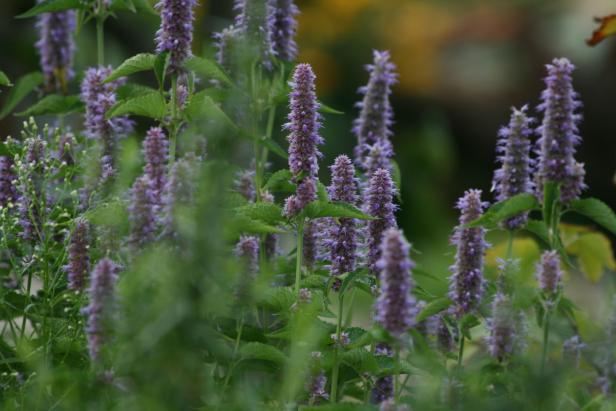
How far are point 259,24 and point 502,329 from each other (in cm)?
131

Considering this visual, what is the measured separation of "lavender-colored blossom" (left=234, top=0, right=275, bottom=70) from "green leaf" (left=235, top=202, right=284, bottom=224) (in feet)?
1.66

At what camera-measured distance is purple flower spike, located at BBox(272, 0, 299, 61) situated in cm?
405

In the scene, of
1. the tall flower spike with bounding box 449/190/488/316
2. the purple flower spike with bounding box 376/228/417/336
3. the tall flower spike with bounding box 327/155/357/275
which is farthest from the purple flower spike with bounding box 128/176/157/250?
the tall flower spike with bounding box 449/190/488/316

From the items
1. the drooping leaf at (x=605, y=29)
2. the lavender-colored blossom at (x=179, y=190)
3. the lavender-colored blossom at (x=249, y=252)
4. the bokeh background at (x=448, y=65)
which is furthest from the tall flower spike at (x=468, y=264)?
the bokeh background at (x=448, y=65)

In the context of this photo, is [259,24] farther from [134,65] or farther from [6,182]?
[6,182]

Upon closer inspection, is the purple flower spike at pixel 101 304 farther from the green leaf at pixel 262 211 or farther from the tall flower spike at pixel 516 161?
the tall flower spike at pixel 516 161

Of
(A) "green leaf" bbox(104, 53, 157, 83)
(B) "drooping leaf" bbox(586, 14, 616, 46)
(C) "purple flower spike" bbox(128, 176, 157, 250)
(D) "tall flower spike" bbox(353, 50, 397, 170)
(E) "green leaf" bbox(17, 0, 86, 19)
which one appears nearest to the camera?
(C) "purple flower spike" bbox(128, 176, 157, 250)

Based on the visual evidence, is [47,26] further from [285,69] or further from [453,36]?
[453,36]

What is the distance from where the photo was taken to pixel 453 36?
13820 mm

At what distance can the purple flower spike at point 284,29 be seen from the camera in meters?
4.05

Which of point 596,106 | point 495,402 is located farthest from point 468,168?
point 495,402

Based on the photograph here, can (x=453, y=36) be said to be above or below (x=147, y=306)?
above

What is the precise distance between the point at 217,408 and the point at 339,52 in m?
10.4

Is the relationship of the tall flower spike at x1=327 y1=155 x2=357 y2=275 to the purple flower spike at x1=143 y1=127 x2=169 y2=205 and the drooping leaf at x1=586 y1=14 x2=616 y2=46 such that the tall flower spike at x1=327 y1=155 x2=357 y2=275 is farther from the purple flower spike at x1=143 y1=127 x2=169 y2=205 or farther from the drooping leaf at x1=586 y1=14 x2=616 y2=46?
the drooping leaf at x1=586 y1=14 x2=616 y2=46
